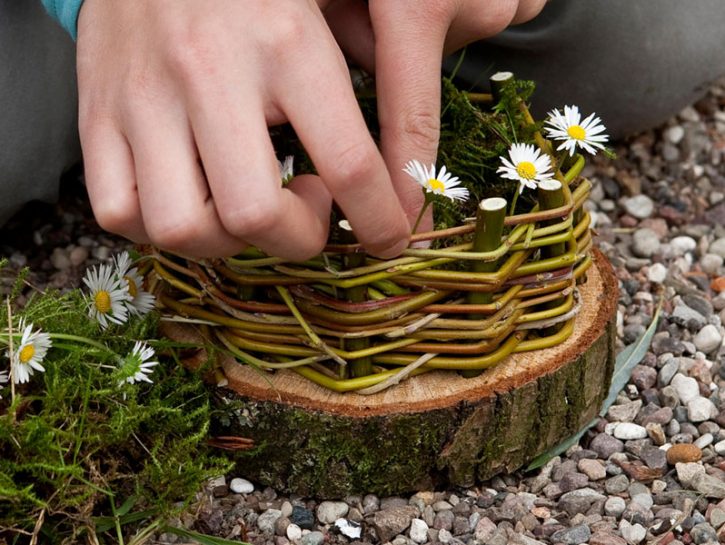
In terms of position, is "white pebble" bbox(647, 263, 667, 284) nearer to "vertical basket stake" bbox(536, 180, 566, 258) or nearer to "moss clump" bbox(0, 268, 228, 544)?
"vertical basket stake" bbox(536, 180, 566, 258)

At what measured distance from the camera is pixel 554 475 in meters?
1.59

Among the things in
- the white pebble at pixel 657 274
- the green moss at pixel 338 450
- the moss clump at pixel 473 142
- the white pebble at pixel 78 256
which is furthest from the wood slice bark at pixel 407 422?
the white pebble at pixel 78 256

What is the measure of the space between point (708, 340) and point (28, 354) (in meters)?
1.16

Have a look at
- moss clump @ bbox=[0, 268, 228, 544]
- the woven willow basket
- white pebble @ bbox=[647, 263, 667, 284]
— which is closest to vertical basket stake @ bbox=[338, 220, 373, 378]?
the woven willow basket

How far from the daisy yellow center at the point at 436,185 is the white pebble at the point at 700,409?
651mm

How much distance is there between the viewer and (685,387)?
1.77m

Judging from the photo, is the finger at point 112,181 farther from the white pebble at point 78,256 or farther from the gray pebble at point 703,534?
the white pebble at point 78,256

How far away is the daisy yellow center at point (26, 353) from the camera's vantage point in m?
1.37

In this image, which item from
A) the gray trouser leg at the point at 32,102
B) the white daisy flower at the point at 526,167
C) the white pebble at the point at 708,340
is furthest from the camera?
the gray trouser leg at the point at 32,102

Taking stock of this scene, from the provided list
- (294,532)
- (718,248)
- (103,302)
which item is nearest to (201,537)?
(294,532)

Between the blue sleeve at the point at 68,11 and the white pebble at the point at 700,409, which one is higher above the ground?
the blue sleeve at the point at 68,11

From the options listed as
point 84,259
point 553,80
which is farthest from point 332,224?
point 553,80

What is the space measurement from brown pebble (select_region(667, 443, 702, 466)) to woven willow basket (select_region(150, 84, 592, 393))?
27 centimetres

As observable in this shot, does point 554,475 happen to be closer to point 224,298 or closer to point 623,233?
point 224,298
